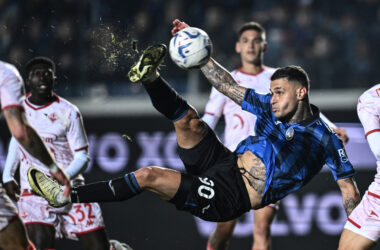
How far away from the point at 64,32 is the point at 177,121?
134 inches

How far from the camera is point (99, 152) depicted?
24.9 feet

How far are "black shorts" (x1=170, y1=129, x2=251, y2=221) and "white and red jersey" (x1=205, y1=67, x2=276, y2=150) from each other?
139 cm

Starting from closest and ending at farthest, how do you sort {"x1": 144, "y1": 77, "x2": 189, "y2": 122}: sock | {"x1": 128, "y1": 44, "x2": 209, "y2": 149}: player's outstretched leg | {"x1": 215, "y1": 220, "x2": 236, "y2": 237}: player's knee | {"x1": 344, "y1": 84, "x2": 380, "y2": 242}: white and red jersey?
{"x1": 344, "y1": 84, "x2": 380, "y2": 242}: white and red jersey
{"x1": 128, "y1": 44, "x2": 209, "y2": 149}: player's outstretched leg
{"x1": 144, "y1": 77, "x2": 189, "y2": 122}: sock
{"x1": 215, "y1": 220, "x2": 236, "y2": 237}: player's knee

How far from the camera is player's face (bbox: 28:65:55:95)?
573cm

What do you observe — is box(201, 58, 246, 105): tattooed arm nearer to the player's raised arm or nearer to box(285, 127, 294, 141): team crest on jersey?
the player's raised arm

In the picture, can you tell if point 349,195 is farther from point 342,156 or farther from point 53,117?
point 53,117

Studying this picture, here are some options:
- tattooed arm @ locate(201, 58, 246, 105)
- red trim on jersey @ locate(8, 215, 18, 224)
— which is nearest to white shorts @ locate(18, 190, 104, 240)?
red trim on jersey @ locate(8, 215, 18, 224)

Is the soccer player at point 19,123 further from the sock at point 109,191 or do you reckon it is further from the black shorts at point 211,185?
the black shorts at point 211,185

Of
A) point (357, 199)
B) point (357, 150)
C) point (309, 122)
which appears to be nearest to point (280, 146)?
point (309, 122)

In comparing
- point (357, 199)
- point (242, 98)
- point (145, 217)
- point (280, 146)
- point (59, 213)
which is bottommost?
point (145, 217)

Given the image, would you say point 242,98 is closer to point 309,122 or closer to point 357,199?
point 309,122

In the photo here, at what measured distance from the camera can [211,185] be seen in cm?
478

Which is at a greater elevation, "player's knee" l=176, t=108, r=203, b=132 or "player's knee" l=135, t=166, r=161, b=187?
"player's knee" l=176, t=108, r=203, b=132

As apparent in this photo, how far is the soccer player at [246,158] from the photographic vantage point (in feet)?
15.4
